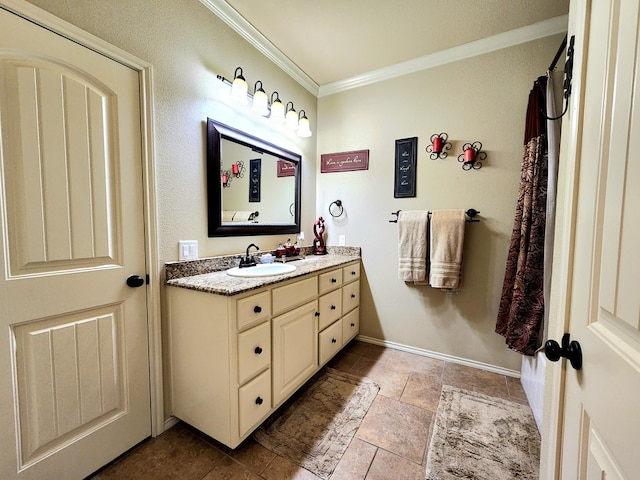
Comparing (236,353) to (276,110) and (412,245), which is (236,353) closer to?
(412,245)

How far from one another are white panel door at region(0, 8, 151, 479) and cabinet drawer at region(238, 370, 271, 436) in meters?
0.56

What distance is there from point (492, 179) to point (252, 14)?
6.89ft

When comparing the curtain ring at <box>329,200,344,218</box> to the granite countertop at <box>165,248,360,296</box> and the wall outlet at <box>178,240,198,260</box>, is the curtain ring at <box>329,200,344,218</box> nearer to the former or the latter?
the granite countertop at <box>165,248,360,296</box>

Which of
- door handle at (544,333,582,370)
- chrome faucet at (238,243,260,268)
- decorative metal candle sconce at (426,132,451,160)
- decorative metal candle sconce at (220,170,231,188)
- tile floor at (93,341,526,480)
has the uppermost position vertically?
decorative metal candle sconce at (426,132,451,160)

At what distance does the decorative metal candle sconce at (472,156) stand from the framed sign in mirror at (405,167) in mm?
378

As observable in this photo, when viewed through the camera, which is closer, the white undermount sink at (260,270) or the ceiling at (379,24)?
the white undermount sink at (260,270)

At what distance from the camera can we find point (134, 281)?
1.31 m

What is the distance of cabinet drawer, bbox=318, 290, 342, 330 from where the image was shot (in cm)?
193

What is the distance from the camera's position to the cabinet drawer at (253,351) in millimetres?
1269

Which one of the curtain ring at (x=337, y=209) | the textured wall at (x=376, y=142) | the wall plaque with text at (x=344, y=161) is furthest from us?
the curtain ring at (x=337, y=209)

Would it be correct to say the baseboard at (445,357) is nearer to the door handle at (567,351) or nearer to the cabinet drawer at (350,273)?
the cabinet drawer at (350,273)

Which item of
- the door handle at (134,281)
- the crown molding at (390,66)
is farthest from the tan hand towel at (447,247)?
the door handle at (134,281)

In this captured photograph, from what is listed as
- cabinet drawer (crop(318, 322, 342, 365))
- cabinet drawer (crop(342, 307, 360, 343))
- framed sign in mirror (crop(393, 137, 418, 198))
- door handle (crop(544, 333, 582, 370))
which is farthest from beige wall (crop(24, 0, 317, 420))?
door handle (crop(544, 333, 582, 370))

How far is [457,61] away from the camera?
2.10 metres
